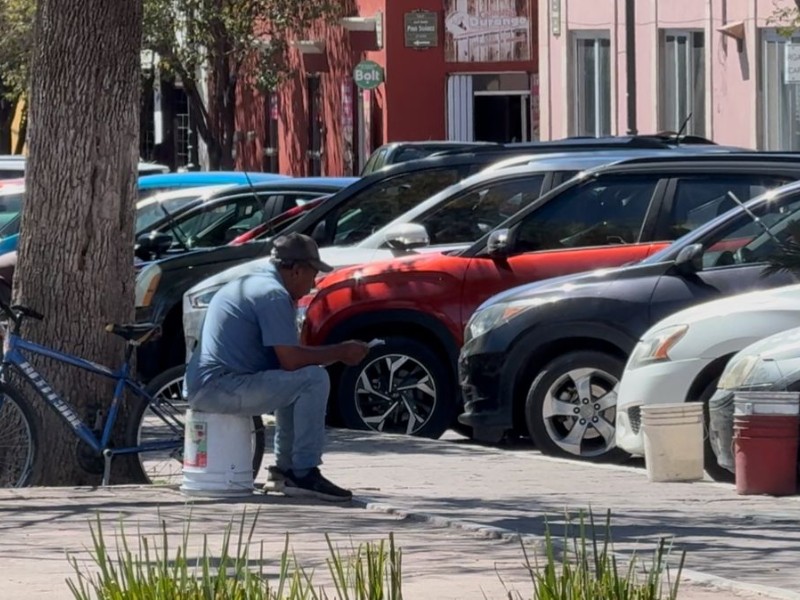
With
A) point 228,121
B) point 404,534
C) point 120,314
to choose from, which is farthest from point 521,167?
point 228,121

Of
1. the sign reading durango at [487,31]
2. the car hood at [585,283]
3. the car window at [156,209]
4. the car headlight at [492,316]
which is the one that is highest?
the sign reading durango at [487,31]

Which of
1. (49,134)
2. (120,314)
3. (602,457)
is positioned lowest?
(602,457)

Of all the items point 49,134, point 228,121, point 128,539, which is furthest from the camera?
point 228,121

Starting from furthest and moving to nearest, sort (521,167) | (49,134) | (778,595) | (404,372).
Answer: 1. (521,167)
2. (404,372)
3. (49,134)
4. (778,595)

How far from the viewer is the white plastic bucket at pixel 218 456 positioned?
1002 cm

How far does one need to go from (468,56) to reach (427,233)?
23.9m

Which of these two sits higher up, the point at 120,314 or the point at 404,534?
the point at 120,314

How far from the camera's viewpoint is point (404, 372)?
43.6 ft

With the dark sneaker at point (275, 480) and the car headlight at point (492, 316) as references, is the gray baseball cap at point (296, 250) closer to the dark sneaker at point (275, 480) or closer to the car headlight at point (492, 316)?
the dark sneaker at point (275, 480)

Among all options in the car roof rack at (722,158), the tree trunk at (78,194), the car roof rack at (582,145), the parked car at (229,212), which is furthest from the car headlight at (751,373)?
the parked car at (229,212)

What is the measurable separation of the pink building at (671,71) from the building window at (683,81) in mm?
16

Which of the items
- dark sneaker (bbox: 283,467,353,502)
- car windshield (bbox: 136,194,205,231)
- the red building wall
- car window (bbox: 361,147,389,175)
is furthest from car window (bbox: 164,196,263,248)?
the red building wall

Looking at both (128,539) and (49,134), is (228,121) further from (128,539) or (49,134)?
(128,539)

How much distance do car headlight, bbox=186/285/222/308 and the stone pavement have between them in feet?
7.73
